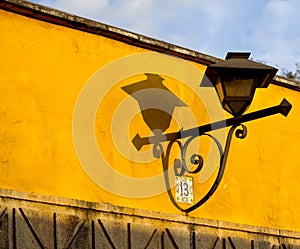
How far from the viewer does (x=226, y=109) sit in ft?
27.3

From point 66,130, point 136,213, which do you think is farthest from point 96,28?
point 136,213

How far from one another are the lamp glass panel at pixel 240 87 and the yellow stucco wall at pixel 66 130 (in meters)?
0.58

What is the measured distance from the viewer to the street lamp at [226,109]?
806 cm

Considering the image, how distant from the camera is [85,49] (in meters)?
8.03

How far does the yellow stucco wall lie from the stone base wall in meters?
0.09

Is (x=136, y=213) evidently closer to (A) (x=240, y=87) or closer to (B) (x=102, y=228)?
(B) (x=102, y=228)

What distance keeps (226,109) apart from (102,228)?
4.40ft

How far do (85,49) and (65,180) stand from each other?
98cm

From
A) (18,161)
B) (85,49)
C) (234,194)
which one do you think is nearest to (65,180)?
(18,161)

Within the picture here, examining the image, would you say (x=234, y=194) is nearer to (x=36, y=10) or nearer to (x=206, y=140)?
(x=206, y=140)

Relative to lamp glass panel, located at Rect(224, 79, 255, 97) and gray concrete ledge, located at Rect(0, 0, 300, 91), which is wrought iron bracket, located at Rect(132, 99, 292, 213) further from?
gray concrete ledge, located at Rect(0, 0, 300, 91)

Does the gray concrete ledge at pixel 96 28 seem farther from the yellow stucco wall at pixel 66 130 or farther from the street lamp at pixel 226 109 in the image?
the street lamp at pixel 226 109

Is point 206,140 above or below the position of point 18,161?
above

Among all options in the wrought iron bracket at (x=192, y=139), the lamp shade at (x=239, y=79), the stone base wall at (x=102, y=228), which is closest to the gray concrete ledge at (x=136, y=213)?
the stone base wall at (x=102, y=228)
